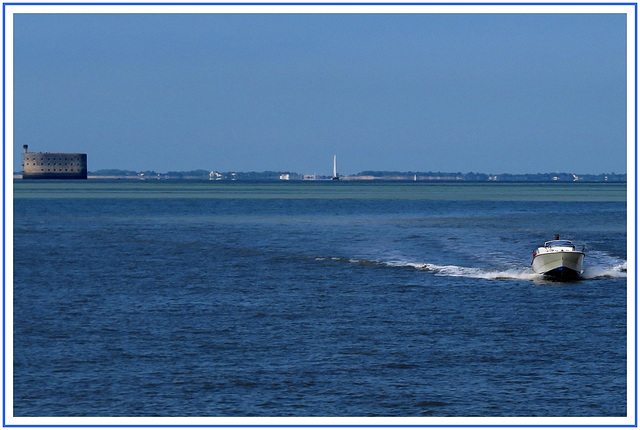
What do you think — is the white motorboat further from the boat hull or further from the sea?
the sea

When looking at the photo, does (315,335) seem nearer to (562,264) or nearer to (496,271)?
(562,264)

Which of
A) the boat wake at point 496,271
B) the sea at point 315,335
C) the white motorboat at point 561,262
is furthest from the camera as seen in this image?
the boat wake at point 496,271

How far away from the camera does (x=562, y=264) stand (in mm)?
52656

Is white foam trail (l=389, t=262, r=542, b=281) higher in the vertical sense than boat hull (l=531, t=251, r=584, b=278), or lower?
lower

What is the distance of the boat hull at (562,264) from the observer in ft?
173

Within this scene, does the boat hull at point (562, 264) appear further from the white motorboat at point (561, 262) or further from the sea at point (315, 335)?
the sea at point (315, 335)

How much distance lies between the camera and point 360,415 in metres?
25.2

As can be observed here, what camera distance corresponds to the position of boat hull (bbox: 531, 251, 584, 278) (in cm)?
5272

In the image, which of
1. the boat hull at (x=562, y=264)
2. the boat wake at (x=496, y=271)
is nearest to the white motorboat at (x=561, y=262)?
the boat hull at (x=562, y=264)

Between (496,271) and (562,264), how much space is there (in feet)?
20.0

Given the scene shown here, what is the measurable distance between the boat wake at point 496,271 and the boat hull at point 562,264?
0.70m

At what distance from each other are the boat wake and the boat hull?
70 cm

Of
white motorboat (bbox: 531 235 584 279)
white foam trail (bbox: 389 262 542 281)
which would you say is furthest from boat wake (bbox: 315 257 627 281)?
white motorboat (bbox: 531 235 584 279)
